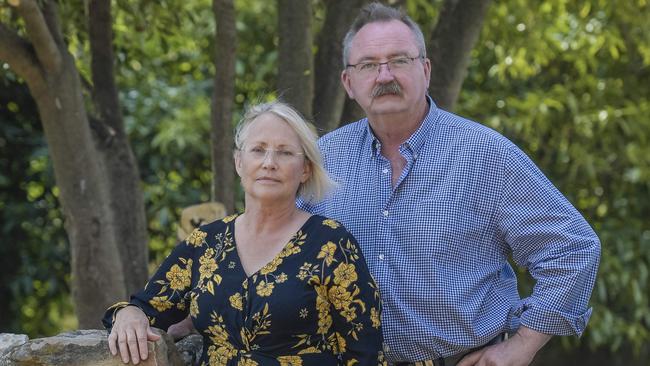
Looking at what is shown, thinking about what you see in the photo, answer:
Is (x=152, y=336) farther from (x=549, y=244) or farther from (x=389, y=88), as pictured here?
(x=549, y=244)

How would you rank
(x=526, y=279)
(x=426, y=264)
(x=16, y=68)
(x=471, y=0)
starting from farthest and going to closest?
(x=526, y=279), (x=471, y=0), (x=16, y=68), (x=426, y=264)

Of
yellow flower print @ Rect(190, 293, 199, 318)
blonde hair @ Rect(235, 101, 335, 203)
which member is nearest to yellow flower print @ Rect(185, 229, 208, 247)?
yellow flower print @ Rect(190, 293, 199, 318)

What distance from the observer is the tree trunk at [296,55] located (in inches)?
167

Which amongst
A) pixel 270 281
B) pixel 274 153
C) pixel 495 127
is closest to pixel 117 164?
pixel 274 153

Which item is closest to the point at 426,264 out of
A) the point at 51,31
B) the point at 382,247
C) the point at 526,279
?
the point at 382,247

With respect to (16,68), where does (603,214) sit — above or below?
below

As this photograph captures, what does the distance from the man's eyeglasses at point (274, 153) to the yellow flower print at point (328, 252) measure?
0.26 m

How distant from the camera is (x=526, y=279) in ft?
22.4

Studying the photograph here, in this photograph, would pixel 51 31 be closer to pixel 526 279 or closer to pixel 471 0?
pixel 471 0

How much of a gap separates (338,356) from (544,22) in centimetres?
392

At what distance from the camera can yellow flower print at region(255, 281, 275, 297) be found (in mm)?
2732

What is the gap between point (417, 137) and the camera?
10.1 ft

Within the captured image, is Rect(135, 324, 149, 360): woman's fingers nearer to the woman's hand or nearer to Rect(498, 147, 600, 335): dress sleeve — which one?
the woman's hand

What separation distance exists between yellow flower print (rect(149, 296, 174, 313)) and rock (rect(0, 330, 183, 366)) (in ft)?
0.37
